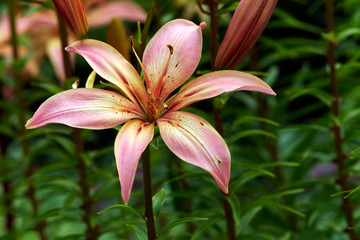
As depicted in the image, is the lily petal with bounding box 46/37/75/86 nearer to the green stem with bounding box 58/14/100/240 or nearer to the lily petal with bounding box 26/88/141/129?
the green stem with bounding box 58/14/100/240

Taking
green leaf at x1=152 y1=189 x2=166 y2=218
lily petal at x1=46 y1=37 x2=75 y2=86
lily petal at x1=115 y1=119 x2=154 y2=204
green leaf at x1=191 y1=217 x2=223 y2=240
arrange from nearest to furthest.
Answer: lily petal at x1=115 y1=119 x2=154 y2=204 < green leaf at x1=152 y1=189 x2=166 y2=218 < green leaf at x1=191 y1=217 x2=223 y2=240 < lily petal at x1=46 y1=37 x2=75 y2=86

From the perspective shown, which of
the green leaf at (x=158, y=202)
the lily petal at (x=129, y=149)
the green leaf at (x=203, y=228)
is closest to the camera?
the lily petal at (x=129, y=149)

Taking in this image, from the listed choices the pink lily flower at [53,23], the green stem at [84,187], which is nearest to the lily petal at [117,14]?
the pink lily flower at [53,23]

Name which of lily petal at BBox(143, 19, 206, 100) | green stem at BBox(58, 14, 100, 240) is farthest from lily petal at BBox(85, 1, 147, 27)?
lily petal at BBox(143, 19, 206, 100)

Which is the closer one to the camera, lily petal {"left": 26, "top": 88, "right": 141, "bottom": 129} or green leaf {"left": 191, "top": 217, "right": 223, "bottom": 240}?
lily petal {"left": 26, "top": 88, "right": 141, "bottom": 129}

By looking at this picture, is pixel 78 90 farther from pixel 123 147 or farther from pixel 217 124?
pixel 217 124

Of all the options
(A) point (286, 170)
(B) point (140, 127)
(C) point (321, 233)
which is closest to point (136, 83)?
(B) point (140, 127)

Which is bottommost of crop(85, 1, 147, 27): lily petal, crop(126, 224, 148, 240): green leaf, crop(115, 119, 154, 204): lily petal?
crop(126, 224, 148, 240): green leaf

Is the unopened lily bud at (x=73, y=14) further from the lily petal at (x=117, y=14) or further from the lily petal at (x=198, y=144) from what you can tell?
the lily petal at (x=117, y=14)
